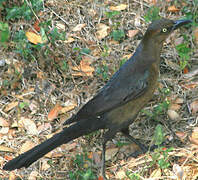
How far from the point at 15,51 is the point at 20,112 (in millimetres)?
809

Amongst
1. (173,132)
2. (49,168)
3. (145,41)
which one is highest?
(145,41)

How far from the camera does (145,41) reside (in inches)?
174

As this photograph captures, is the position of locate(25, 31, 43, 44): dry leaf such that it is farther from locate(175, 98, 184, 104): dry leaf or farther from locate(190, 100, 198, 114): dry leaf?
locate(190, 100, 198, 114): dry leaf

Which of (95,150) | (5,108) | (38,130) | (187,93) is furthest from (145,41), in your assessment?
(5,108)

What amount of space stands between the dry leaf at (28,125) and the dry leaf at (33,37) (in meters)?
1.10

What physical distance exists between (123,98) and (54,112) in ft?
3.73

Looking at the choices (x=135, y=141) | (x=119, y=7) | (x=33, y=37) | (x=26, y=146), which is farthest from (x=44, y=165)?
Result: (x=119, y=7)

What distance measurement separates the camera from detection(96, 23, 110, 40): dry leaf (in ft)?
19.0

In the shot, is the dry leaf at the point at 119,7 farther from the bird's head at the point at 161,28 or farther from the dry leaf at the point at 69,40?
the bird's head at the point at 161,28

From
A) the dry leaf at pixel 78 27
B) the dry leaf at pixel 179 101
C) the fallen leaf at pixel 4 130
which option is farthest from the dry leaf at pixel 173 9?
the fallen leaf at pixel 4 130

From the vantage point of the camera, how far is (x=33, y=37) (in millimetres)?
5594

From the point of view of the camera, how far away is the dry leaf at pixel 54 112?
5019mm

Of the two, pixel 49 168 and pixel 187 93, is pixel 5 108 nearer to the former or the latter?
pixel 49 168

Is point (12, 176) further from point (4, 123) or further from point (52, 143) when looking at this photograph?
point (4, 123)
